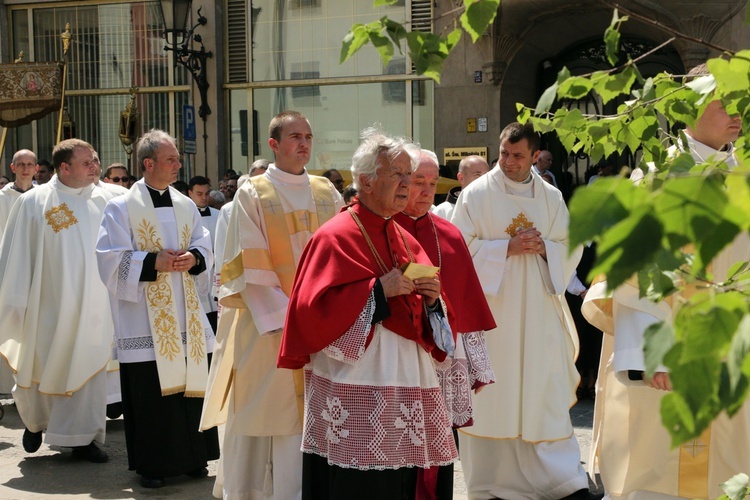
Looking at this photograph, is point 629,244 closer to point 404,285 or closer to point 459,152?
point 404,285

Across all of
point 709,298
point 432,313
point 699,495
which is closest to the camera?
point 709,298

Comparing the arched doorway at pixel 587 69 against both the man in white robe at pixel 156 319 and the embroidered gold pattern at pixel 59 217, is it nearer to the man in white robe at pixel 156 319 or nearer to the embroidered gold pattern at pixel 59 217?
the embroidered gold pattern at pixel 59 217

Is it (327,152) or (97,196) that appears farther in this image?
(327,152)

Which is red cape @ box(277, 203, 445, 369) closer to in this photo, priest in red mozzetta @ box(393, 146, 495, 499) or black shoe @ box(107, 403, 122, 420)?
priest in red mozzetta @ box(393, 146, 495, 499)

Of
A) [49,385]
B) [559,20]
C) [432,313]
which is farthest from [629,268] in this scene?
[559,20]

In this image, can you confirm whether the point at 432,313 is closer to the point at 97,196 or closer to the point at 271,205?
the point at 271,205

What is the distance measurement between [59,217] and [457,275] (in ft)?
13.4

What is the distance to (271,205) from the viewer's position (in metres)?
5.86

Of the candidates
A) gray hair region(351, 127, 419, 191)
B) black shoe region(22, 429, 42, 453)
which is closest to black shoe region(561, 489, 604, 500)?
gray hair region(351, 127, 419, 191)

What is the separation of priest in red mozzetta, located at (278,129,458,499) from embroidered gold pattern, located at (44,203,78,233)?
3.98 m

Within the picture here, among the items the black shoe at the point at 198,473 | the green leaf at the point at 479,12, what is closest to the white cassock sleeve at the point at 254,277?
the black shoe at the point at 198,473

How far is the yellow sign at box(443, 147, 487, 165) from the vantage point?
14484 millimetres

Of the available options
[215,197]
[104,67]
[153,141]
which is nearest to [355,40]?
[153,141]

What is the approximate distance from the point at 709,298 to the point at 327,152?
1449 cm
